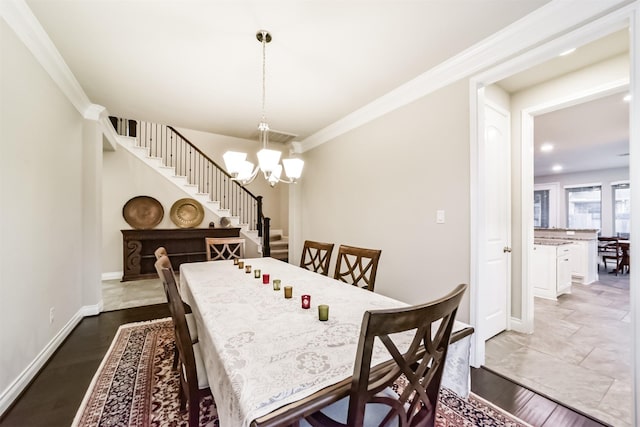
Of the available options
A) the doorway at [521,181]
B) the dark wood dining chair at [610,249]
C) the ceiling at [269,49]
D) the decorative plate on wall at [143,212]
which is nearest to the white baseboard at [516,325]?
the doorway at [521,181]

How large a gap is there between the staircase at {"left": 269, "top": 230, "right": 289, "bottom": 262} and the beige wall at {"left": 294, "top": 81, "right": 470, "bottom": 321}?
242 centimetres

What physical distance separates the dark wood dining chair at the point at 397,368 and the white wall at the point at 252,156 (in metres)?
5.79

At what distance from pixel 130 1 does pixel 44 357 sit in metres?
2.68

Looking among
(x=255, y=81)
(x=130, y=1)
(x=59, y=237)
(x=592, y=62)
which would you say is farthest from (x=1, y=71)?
(x=592, y=62)

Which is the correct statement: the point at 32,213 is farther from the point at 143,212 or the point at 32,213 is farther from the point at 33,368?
the point at 143,212

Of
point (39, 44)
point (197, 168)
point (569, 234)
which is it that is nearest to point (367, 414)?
point (39, 44)

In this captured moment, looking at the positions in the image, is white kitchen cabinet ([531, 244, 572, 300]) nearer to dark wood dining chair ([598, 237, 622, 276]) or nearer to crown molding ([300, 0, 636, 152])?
dark wood dining chair ([598, 237, 622, 276])

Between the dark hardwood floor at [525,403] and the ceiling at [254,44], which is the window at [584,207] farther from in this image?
the ceiling at [254,44]

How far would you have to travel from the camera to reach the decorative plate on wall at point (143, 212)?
200 inches

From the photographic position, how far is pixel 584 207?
24.3 ft

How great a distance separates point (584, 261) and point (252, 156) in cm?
726

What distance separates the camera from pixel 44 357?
84.0 inches

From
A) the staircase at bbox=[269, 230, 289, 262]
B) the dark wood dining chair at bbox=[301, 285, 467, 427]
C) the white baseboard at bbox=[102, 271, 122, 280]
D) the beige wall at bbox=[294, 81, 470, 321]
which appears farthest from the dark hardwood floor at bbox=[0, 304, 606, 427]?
the staircase at bbox=[269, 230, 289, 262]

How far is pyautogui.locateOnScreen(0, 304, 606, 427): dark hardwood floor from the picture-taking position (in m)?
1.58
